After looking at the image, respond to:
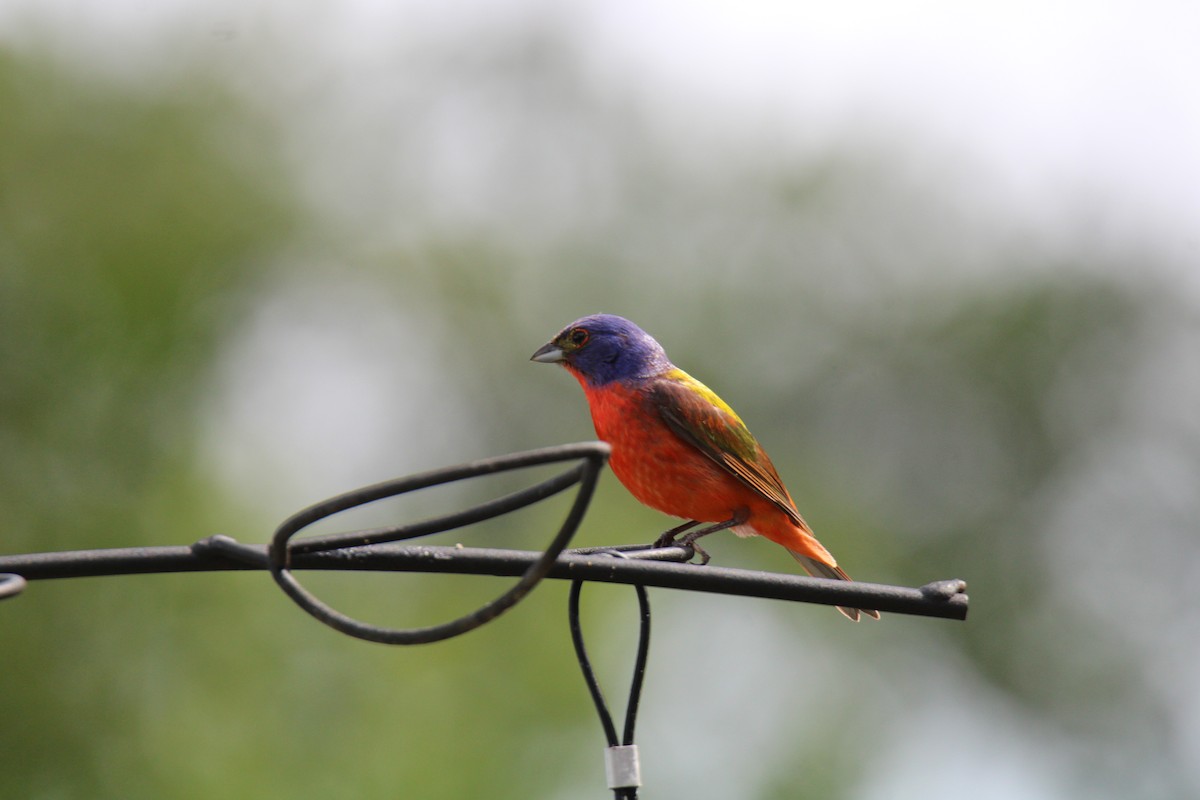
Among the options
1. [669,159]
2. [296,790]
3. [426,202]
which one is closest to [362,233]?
[426,202]

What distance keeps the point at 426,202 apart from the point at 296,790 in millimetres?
17243

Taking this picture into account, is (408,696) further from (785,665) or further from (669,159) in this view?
(669,159)


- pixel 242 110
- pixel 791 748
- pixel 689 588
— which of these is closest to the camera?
pixel 689 588

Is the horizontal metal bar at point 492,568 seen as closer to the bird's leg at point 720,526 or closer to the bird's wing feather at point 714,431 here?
the bird's leg at point 720,526

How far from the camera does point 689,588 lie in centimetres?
240

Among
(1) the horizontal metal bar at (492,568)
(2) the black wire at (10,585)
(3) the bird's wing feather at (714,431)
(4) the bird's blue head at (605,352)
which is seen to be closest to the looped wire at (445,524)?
(1) the horizontal metal bar at (492,568)

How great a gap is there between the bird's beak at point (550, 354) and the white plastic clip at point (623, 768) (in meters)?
2.93

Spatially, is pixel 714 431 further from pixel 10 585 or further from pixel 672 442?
pixel 10 585

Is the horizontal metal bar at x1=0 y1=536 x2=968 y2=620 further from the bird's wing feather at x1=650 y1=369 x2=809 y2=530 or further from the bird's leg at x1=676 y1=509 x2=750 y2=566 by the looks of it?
the bird's wing feather at x1=650 y1=369 x2=809 y2=530

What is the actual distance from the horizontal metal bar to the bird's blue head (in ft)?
8.34

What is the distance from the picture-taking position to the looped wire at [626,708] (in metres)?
2.39

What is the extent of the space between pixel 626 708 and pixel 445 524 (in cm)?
65

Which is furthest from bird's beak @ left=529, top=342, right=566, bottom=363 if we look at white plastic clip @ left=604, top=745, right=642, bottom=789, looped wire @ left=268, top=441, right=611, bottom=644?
looped wire @ left=268, top=441, right=611, bottom=644

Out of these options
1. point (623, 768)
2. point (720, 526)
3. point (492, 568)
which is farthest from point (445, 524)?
point (720, 526)
